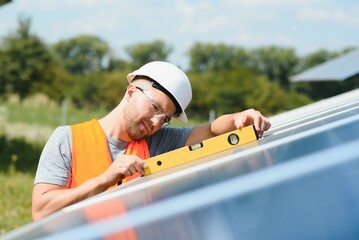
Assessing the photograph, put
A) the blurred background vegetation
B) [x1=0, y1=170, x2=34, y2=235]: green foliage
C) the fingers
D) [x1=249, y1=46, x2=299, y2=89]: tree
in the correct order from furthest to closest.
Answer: [x1=249, y1=46, x2=299, y2=89]: tree
the blurred background vegetation
[x1=0, y1=170, x2=34, y2=235]: green foliage
the fingers

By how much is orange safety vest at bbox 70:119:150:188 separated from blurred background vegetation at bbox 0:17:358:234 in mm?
4583

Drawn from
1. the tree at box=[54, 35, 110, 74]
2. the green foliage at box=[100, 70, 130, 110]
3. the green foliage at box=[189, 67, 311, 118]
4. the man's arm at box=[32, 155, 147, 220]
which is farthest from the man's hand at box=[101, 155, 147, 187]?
the tree at box=[54, 35, 110, 74]

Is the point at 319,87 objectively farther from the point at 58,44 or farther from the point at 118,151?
the point at 58,44

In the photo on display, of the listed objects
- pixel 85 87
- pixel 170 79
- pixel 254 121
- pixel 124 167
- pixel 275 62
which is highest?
pixel 275 62

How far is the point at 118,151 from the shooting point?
8.55 ft

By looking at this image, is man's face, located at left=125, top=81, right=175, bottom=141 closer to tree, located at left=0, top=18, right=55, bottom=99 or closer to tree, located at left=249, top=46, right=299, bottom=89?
tree, located at left=0, top=18, right=55, bottom=99

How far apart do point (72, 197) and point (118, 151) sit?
43cm

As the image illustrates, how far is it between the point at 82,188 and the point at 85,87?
60982 mm

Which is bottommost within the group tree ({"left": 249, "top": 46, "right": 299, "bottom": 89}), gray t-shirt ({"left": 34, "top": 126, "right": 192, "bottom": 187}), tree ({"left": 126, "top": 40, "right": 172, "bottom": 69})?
gray t-shirt ({"left": 34, "top": 126, "right": 192, "bottom": 187})

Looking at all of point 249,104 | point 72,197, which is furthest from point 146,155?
point 249,104

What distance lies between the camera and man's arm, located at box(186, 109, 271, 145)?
2.55 m

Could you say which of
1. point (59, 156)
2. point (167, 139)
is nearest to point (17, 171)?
point (167, 139)

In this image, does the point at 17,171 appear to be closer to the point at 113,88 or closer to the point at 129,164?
the point at 129,164

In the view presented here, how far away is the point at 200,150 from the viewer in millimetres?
2238
